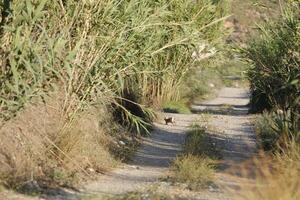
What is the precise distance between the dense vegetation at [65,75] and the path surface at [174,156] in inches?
19.4

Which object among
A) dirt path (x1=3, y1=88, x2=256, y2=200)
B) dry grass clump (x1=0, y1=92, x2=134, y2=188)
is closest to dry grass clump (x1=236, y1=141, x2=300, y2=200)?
dirt path (x1=3, y1=88, x2=256, y2=200)

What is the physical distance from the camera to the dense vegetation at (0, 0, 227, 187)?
8977 mm

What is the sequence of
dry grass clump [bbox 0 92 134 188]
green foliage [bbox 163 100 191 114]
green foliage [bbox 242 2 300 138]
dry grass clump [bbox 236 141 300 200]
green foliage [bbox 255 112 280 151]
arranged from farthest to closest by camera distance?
green foliage [bbox 163 100 191 114] < green foliage [bbox 255 112 280 151] < green foliage [bbox 242 2 300 138] < dry grass clump [bbox 0 92 134 188] < dry grass clump [bbox 236 141 300 200]

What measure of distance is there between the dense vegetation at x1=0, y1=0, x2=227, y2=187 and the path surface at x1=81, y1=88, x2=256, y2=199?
0.49 metres

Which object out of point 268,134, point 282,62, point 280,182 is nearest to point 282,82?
point 282,62

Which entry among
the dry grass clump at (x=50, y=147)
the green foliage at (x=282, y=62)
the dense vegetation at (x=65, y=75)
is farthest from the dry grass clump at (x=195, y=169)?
the green foliage at (x=282, y=62)

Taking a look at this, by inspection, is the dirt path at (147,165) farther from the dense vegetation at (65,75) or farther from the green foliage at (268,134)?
the green foliage at (268,134)

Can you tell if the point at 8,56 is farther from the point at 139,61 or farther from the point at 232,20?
the point at 232,20

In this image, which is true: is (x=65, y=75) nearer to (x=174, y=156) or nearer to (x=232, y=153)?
(x=174, y=156)

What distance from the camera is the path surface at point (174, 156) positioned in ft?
32.6

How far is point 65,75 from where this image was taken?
10.7 meters

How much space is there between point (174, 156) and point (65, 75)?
3.89 metres

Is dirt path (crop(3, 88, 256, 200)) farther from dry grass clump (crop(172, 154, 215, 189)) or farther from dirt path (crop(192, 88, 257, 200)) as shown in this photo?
dry grass clump (crop(172, 154, 215, 189))

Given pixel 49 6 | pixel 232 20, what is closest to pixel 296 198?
pixel 49 6
